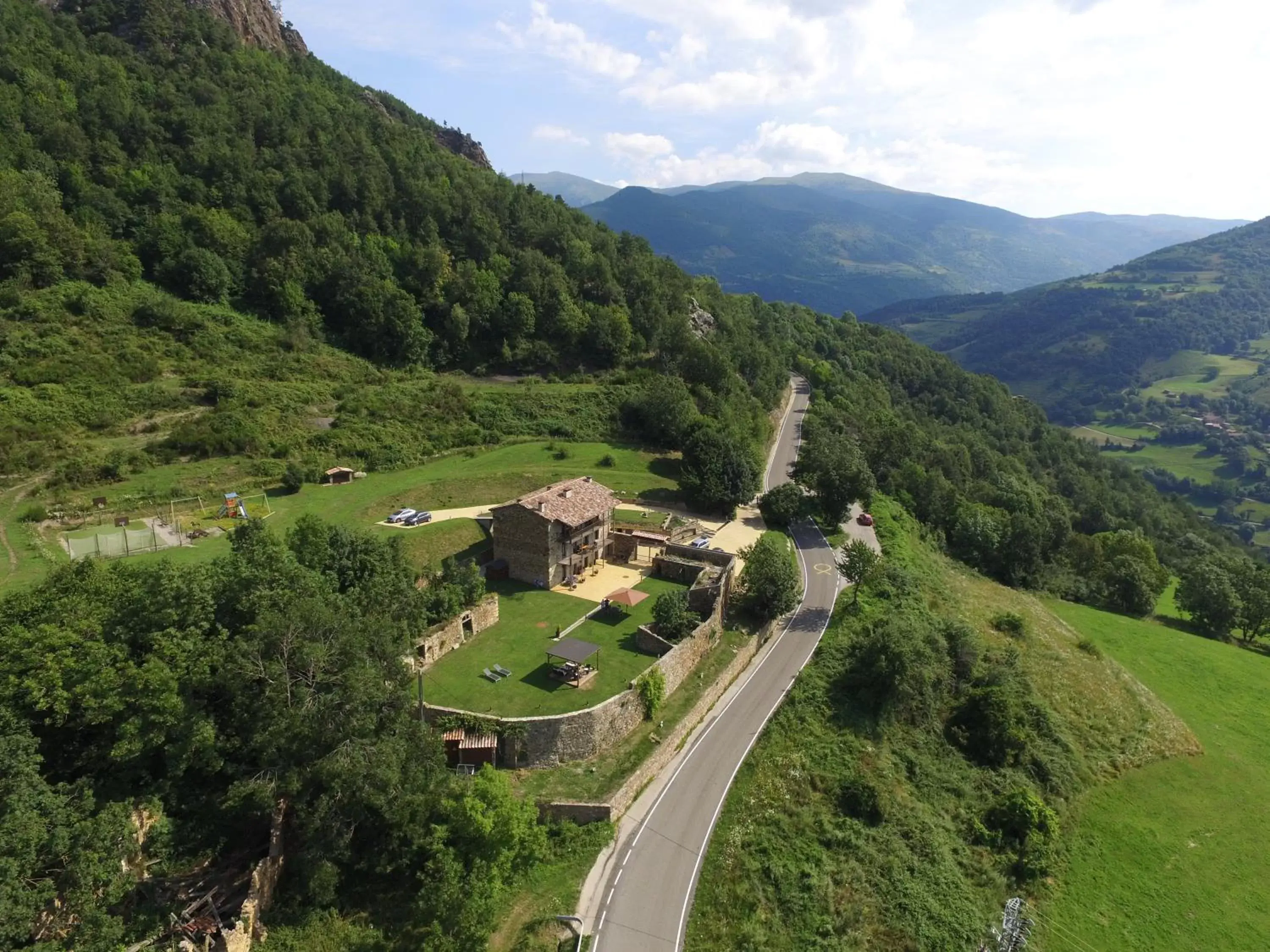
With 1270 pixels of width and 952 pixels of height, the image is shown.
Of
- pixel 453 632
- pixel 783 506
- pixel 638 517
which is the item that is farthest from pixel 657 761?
pixel 783 506

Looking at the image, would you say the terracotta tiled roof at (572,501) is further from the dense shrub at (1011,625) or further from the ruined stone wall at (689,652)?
the dense shrub at (1011,625)

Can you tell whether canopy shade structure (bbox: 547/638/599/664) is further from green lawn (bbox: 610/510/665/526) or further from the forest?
green lawn (bbox: 610/510/665/526)

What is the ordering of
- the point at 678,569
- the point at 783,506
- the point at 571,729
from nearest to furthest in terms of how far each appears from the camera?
the point at 571,729
the point at 678,569
the point at 783,506

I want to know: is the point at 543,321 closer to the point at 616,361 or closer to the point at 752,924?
the point at 616,361

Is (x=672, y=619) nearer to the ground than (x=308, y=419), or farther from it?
nearer to the ground

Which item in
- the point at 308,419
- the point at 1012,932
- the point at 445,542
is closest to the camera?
the point at 1012,932

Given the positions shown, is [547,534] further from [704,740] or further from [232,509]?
[232,509]
